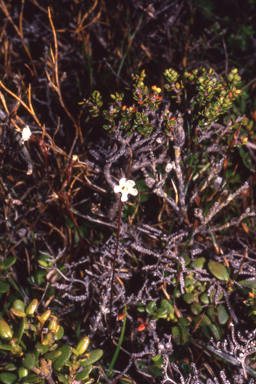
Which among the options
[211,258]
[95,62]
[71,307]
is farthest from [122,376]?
[95,62]

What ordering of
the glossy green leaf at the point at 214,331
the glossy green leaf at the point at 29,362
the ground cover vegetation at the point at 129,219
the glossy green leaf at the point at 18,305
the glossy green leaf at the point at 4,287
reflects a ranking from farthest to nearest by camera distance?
the glossy green leaf at the point at 4,287 → the glossy green leaf at the point at 214,331 → the ground cover vegetation at the point at 129,219 → the glossy green leaf at the point at 18,305 → the glossy green leaf at the point at 29,362

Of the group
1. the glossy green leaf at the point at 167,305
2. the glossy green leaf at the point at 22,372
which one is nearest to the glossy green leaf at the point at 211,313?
the glossy green leaf at the point at 167,305

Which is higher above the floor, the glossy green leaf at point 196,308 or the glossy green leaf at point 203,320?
the glossy green leaf at point 196,308

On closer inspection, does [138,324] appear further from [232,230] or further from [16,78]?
[16,78]

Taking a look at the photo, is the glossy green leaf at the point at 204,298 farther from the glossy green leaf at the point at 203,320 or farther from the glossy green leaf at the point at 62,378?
the glossy green leaf at the point at 62,378

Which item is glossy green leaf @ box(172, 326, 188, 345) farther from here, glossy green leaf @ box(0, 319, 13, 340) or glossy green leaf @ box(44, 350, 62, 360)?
glossy green leaf @ box(0, 319, 13, 340)

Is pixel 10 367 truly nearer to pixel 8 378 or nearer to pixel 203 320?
pixel 8 378

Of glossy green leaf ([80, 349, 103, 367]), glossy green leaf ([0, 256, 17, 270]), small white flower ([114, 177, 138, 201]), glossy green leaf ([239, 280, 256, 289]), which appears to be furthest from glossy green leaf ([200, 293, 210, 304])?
glossy green leaf ([0, 256, 17, 270])

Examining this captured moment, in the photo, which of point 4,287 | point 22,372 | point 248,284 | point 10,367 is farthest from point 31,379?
point 248,284
